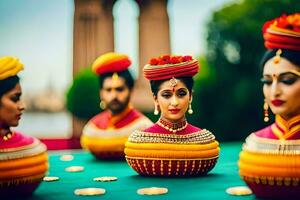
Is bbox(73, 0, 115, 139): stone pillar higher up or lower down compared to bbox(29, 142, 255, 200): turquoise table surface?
higher up

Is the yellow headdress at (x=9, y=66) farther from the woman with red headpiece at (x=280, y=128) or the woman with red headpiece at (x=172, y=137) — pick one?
the woman with red headpiece at (x=280, y=128)

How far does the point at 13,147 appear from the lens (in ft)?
12.5

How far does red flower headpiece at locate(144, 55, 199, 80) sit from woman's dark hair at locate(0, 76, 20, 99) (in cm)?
138

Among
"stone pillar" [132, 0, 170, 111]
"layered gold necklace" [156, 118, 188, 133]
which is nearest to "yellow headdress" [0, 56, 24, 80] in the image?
"layered gold necklace" [156, 118, 188, 133]

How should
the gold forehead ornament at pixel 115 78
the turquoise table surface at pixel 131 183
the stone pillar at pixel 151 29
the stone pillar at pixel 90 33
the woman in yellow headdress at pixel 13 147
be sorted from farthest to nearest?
the stone pillar at pixel 151 29, the stone pillar at pixel 90 33, the gold forehead ornament at pixel 115 78, the turquoise table surface at pixel 131 183, the woman in yellow headdress at pixel 13 147

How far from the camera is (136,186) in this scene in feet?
14.7

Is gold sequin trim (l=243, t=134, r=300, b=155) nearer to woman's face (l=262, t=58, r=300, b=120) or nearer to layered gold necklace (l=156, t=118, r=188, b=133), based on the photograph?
woman's face (l=262, t=58, r=300, b=120)

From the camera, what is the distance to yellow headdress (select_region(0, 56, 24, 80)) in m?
3.79

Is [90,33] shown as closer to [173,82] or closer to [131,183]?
[173,82]

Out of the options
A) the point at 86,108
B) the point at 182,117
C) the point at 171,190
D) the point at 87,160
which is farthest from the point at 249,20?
the point at 171,190

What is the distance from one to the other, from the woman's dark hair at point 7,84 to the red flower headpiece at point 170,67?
138 cm

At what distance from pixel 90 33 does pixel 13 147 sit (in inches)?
332

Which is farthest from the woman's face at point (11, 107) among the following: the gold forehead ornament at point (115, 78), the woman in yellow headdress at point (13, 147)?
the gold forehead ornament at point (115, 78)

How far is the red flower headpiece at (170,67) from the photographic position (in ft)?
15.8
